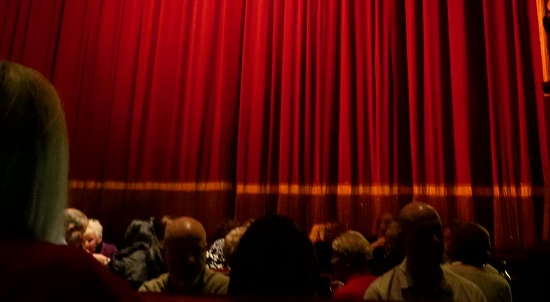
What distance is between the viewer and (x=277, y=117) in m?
6.47

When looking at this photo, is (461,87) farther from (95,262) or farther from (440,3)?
(95,262)

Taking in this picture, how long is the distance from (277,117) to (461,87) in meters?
2.11

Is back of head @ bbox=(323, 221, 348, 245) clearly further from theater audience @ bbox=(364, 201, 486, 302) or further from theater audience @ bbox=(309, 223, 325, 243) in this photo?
theater audience @ bbox=(364, 201, 486, 302)

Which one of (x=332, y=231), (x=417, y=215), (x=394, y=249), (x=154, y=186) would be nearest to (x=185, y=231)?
(x=417, y=215)

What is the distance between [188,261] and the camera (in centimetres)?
243

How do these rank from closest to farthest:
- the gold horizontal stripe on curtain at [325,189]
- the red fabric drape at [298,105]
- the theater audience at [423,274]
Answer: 1. the theater audience at [423,274]
2. the gold horizontal stripe on curtain at [325,189]
3. the red fabric drape at [298,105]

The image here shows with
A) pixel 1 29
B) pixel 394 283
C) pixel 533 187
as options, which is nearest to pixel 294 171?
pixel 533 187

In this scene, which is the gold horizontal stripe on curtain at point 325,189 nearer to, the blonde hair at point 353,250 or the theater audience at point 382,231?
the theater audience at point 382,231

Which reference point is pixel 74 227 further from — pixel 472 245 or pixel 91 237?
pixel 472 245

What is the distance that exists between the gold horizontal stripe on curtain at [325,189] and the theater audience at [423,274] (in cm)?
343

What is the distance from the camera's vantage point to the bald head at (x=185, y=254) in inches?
95.7

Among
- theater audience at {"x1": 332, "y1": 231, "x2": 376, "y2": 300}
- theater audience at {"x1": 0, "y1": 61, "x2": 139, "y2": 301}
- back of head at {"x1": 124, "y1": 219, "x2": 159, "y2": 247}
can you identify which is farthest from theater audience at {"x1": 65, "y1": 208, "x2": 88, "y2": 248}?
theater audience at {"x1": 0, "y1": 61, "x2": 139, "y2": 301}

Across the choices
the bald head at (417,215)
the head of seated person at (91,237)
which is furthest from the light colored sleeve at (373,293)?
the head of seated person at (91,237)

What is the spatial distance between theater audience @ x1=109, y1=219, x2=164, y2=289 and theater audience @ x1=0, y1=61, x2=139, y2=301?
106 inches
